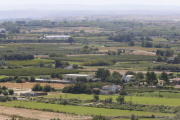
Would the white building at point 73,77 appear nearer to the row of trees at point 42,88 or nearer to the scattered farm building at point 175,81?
the row of trees at point 42,88

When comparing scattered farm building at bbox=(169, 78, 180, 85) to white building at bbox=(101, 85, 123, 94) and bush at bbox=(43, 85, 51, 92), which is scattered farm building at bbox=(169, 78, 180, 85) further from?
bush at bbox=(43, 85, 51, 92)

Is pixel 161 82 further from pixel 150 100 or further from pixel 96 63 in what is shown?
pixel 96 63

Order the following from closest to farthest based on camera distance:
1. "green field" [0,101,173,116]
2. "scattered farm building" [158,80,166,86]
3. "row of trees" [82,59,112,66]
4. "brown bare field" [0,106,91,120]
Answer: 1. "brown bare field" [0,106,91,120]
2. "green field" [0,101,173,116]
3. "scattered farm building" [158,80,166,86]
4. "row of trees" [82,59,112,66]

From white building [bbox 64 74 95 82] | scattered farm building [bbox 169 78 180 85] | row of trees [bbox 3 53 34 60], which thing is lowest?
row of trees [bbox 3 53 34 60]

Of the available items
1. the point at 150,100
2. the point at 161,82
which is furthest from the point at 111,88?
the point at 161,82

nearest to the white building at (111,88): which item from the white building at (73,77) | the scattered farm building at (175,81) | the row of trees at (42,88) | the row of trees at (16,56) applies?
the row of trees at (42,88)

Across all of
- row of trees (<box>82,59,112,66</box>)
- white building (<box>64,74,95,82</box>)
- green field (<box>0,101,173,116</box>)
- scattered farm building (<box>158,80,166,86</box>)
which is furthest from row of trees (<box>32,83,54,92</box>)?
row of trees (<box>82,59,112,66</box>)

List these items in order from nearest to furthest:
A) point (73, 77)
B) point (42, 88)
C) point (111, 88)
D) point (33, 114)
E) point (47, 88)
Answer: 1. point (33, 114)
2. point (111, 88)
3. point (47, 88)
4. point (42, 88)
5. point (73, 77)

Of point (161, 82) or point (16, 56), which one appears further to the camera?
point (16, 56)

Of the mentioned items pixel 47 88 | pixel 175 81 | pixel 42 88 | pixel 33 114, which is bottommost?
pixel 42 88

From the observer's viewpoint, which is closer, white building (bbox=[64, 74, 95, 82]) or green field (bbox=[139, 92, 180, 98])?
green field (bbox=[139, 92, 180, 98])

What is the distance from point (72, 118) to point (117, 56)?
147 ft

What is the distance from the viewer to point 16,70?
190 ft

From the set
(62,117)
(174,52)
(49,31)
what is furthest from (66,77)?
(49,31)
